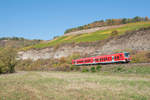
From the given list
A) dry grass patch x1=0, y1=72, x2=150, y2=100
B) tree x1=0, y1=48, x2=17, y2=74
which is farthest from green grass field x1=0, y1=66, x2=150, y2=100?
tree x1=0, y1=48, x2=17, y2=74

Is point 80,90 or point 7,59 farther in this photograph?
point 7,59

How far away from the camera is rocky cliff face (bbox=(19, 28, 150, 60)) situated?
3756 centimetres

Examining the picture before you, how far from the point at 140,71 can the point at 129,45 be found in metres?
20.5

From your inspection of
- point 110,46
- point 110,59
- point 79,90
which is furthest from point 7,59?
point 79,90

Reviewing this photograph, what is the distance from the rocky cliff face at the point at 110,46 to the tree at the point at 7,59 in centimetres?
2220

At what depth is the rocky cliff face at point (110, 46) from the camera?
37.6m

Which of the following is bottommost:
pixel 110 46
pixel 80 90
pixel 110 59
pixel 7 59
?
pixel 80 90

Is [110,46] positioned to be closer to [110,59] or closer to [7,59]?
[110,59]

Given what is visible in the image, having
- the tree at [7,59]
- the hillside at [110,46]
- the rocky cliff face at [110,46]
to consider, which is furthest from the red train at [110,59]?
the tree at [7,59]

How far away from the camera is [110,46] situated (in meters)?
44.6

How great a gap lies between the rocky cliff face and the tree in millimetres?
22200

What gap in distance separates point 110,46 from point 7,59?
2758 centimetres

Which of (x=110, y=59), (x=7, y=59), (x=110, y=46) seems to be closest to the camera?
(x=110, y=59)

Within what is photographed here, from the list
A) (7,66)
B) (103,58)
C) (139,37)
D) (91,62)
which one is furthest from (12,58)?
(139,37)
